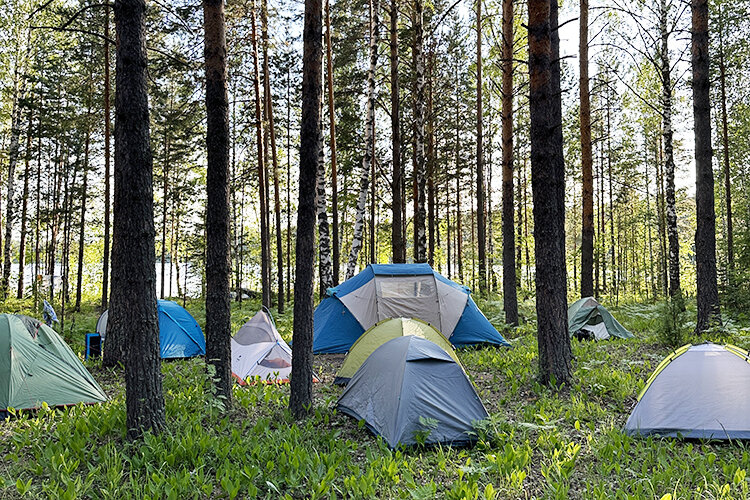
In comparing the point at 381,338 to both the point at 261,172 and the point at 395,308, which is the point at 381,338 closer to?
the point at 395,308

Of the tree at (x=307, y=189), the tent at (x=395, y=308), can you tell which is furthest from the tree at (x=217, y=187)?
the tent at (x=395, y=308)

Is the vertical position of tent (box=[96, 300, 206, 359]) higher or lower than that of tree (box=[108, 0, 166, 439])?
lower

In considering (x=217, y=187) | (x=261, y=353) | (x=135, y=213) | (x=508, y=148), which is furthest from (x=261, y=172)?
(x=135, y=213)

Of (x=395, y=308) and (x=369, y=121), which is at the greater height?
(x=369, y=121)

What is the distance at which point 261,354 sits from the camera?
8.38 meters

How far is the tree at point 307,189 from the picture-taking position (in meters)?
5.68

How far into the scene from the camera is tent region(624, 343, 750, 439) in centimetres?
489

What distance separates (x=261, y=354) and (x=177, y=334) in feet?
8.36

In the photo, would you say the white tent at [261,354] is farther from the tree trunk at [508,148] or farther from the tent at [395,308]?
the tree trunk at [508,148]

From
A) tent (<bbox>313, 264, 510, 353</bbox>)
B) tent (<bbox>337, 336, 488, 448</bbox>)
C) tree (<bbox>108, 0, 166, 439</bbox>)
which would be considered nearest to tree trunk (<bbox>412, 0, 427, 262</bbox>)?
tent (<bbox>313, 264, 510, 353</bbox>)

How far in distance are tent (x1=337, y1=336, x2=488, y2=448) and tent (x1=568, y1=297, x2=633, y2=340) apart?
19.9ft

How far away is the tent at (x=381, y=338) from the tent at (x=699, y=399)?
8.98 feet

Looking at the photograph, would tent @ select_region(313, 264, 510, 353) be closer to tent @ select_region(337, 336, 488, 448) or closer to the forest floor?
the forest floor

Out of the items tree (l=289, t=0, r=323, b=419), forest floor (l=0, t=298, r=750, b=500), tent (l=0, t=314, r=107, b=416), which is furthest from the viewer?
tent (l=0, t=314, r=107, b=416)
